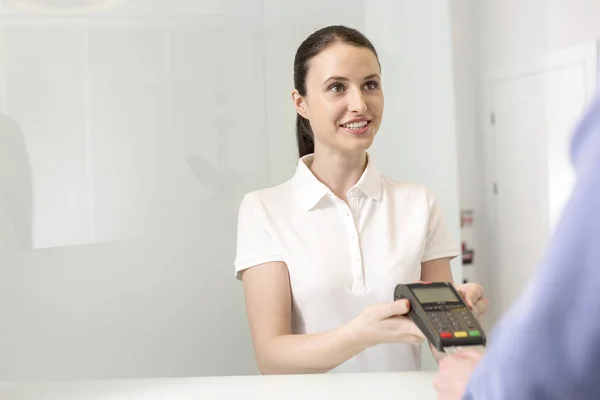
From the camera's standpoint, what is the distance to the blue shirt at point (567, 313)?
257 mm

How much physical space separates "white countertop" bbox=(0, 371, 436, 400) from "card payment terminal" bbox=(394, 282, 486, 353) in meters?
0.08

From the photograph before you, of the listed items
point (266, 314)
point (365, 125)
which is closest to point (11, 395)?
point (266, 314)

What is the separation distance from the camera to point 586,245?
0.84 feet

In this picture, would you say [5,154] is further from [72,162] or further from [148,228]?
[148,228]

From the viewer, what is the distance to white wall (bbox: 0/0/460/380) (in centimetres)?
105

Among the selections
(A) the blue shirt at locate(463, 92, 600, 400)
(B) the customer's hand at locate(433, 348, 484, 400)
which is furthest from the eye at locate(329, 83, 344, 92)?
(A) the blue shirt at locate(463, 92, 600, 400)

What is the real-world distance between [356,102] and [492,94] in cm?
45

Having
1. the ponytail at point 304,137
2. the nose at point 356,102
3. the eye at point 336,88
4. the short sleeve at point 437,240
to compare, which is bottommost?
the short sleeve at point 437,240

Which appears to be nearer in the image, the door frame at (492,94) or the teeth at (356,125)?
the teeth at (356,125)

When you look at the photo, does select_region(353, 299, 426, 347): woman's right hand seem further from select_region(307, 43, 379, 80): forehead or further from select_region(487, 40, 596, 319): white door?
select_region(487, 40, 596, 319): white door

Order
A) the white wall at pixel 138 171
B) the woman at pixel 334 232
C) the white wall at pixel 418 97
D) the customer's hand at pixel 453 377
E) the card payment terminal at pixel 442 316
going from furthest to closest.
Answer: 1. the white wall at pixel 418 97
2. the white wall at pixel 138 171
3. the woman at pixel 334 232
4. the card payment terminal at pixel 442 316
5. the customer's hand at pixel 453 377

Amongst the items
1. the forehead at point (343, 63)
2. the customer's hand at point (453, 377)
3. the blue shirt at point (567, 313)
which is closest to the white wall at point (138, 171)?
the forehead at point (343, 63)

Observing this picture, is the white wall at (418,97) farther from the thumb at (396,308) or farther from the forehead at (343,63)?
the thumb at (396,308)

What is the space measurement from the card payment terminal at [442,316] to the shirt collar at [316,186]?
0.97 ft
